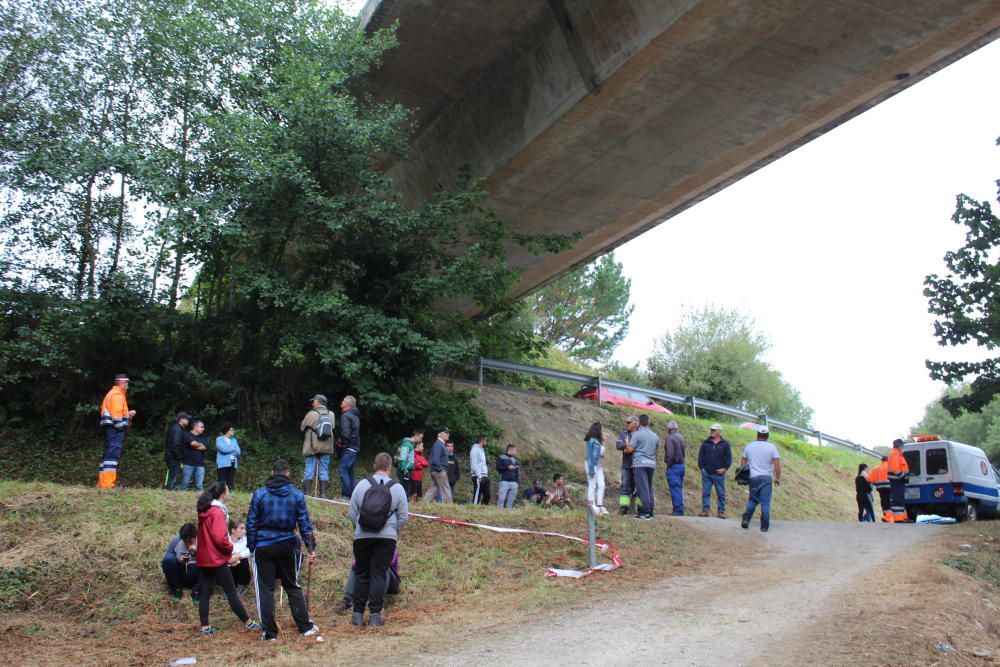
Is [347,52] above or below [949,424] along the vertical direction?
above

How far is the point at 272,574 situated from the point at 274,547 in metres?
0.26

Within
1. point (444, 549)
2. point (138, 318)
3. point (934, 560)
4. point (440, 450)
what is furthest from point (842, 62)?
point (138, 318)

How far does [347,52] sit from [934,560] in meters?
13.6

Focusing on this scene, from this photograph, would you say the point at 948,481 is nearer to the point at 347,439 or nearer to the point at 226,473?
the point at 347,439

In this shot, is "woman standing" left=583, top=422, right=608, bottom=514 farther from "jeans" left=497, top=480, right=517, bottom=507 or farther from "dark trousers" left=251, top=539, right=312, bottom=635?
"dark trousers" left=251, top=539, right=312, bottom=635

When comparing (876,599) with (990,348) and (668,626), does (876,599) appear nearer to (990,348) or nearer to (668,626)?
(668,626)

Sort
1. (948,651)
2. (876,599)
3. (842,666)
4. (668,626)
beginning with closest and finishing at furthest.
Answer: (842,666) < (948,651) < (668,626) < (876,599)

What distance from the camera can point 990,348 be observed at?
55.7ft

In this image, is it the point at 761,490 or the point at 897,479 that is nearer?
the point at 761,490

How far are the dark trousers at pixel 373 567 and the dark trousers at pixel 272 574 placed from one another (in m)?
0.67

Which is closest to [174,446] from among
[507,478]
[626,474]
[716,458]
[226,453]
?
[226,453]

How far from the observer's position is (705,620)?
7.82 metres

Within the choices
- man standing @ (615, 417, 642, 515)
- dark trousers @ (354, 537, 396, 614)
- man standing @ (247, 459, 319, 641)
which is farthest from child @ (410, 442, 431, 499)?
man standing @ (247, 459, 319, 641)

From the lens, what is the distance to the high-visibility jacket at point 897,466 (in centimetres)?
1627
